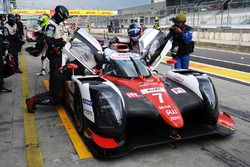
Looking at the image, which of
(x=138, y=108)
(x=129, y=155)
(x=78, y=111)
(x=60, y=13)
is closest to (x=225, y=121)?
(x=138, y=108)

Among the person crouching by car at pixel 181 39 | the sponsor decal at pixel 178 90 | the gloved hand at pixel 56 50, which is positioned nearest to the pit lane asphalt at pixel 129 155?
the sponsor decal at pixel 178 90

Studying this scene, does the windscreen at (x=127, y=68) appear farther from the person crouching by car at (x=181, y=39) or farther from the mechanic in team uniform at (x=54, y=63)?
the person crouching by car at (x=181, y=39)

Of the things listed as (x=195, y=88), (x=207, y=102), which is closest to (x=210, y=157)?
(x=207, y=102)

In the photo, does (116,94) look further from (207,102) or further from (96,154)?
(207,102)

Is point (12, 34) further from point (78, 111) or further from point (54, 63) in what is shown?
point (78, 111)

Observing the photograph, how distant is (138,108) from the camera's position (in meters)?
3.91

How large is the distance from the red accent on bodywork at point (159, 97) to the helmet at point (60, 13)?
2.27 metres

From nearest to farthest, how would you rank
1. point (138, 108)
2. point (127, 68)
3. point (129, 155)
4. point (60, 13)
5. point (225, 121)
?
point (129, 155), point (138, 108), point (225, 121), point (127, 68), point (60, 13)

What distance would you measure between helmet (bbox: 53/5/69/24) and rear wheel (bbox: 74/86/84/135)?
8.41ft

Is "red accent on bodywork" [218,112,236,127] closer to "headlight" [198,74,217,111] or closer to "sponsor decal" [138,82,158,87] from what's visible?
"headlight" [198,74,217,111]

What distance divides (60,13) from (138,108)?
140 inches

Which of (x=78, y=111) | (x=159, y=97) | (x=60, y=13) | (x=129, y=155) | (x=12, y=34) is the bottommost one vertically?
(x=129, y=155)

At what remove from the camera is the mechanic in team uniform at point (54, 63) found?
18.0 ft

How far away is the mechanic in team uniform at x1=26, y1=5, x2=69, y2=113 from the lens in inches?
216
